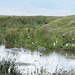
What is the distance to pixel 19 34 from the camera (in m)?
20.3

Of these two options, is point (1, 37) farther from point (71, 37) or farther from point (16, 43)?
point (71, 37)

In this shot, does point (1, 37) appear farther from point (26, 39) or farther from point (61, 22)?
point (61, 22)

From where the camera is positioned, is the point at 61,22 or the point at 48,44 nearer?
the point at 48,44

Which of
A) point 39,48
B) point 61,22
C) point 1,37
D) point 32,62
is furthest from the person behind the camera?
point 61,22

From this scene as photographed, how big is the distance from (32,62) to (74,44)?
6489 millimetres

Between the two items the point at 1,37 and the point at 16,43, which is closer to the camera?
the point at 16,43

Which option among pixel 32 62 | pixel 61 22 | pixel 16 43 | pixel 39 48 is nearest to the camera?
pixel 32 62

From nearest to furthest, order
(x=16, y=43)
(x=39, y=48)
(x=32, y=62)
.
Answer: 1. (x=32, y=62)
2. (x=39, y=48)
3. (x=16, y=43)

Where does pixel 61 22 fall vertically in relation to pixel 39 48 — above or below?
above

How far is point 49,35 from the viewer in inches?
733

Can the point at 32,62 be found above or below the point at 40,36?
below

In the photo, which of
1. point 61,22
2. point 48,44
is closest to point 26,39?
point 48,44

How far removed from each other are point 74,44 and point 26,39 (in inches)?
140

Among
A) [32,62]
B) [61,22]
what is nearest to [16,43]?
[32,62]
